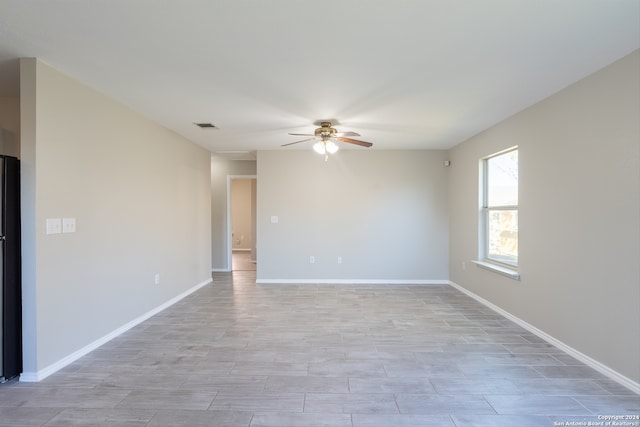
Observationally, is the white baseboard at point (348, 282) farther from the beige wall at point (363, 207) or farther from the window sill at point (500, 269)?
the window sill at point (500, 269)

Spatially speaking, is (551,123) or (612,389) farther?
(551,123)

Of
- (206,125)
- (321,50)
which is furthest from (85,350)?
(321,50)

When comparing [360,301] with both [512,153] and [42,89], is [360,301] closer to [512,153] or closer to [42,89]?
[512,153]

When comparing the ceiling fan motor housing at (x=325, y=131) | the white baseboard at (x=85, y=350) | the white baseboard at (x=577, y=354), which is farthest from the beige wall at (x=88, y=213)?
the white baseboard at (x=577, y=354)

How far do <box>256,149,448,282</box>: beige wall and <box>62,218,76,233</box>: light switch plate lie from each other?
312 centimetres

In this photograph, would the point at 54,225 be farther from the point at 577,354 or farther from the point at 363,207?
the point at 577,354

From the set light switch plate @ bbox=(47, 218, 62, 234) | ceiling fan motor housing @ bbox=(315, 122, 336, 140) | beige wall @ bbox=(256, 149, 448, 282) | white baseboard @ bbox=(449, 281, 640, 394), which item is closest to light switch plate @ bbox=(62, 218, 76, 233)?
light switch plate @ bbox=(47, 218, 62, 234)

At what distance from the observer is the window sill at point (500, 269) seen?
360cm

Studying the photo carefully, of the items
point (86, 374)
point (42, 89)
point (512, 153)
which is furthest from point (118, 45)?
point (512, 153)

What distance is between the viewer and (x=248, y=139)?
4.79 meters

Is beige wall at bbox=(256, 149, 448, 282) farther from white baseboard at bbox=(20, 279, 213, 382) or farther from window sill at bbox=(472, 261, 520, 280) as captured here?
white baseboard at bbox=(20, 279, 213, 382)

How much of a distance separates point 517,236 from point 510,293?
70cm

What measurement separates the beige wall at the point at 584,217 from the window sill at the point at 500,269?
98 mm

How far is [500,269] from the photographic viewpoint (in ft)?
12.8
